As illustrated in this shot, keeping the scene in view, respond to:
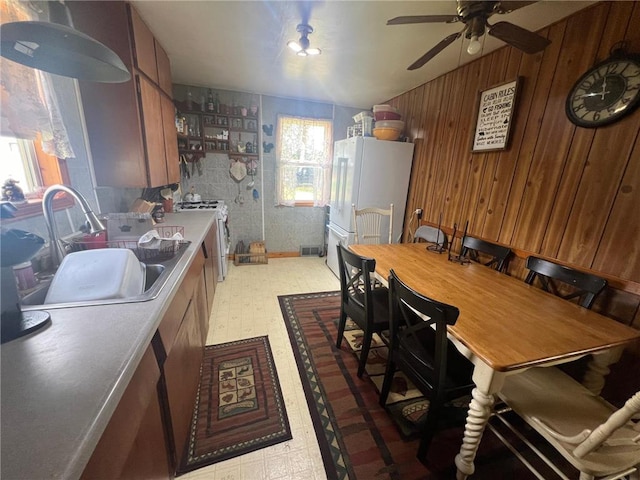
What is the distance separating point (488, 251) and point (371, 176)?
1484 mm

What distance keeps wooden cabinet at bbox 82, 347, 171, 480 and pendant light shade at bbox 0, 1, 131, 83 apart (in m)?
1.06

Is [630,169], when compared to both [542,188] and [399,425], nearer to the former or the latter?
[542,188]

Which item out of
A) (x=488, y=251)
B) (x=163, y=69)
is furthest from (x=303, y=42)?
(x=488, y=251)

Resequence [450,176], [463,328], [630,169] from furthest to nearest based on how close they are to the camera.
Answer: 1. [450,176]
2. [630,169]
3. [463,328]

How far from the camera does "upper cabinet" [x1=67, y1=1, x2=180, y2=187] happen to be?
5.18 ft

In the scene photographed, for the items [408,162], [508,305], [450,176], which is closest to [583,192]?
[508,305]

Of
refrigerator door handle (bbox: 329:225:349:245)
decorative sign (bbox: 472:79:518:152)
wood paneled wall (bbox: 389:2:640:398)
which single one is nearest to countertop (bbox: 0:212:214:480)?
wood paneled wall (bbox: 389:2:640:398)

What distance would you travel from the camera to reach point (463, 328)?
44.6 inches

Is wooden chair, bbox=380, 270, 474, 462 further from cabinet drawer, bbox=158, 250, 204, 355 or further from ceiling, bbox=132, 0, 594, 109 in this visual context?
ceiling, bbox=132, 0, 594, 109

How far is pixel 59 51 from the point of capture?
2.99ft

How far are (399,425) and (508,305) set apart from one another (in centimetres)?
93

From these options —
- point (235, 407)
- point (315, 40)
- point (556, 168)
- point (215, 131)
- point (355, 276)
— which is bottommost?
point (235, 407)

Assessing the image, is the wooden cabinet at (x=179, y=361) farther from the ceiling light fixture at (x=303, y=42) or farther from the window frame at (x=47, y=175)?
the ceiling light fixture at (x=303, y=42)

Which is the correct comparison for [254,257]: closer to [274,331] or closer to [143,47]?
[274,331]
